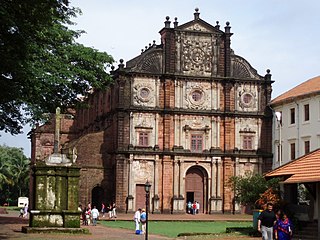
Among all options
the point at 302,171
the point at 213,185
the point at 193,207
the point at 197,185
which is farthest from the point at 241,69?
the point at 302,171

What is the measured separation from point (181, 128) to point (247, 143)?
6.58 metres

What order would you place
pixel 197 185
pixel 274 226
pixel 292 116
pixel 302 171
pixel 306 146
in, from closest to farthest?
pixel 274 226 < pixel 302 171 < pixel 306 146 < pixel 292 116 < pixel 197 185

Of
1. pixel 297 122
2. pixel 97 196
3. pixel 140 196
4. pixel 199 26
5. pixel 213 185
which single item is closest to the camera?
pixel 297 122

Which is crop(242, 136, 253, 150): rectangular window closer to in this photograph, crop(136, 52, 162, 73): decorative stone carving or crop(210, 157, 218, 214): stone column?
crop(210, 157, 218, 214): stone column

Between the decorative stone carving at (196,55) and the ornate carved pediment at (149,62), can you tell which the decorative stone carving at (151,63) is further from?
the decorative stone carving at (196,55)

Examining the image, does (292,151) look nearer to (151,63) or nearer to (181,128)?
(181,128)

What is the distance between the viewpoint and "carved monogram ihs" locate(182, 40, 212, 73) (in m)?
60.7

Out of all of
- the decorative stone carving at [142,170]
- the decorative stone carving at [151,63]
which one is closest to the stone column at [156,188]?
the decorative stone carving at [142,170]

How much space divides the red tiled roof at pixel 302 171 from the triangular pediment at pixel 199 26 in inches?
1260

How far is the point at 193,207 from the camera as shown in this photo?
58688 mm

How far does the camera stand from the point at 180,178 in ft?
195

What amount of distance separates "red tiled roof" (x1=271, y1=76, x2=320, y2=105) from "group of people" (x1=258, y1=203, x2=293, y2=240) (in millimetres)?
33954

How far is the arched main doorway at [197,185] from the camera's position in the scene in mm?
60312

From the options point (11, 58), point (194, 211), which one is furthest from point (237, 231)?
point (194, 211)
